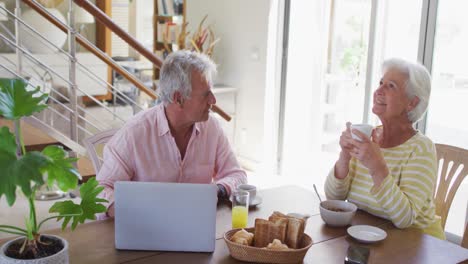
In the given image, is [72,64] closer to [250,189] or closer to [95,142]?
[95,142]

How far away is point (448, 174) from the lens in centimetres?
218

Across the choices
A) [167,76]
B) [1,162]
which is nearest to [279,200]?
[167,76]

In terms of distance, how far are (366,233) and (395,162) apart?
1.26ft

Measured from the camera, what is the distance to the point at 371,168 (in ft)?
5.55

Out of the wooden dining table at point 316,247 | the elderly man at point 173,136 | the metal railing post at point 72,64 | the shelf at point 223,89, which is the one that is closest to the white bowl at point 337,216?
the wooden dining table at point 316,247

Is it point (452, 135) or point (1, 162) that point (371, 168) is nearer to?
point (1, 162)

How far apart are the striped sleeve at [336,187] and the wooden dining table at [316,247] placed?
0.14 meters

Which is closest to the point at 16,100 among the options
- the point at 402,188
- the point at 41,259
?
the point at 41,259

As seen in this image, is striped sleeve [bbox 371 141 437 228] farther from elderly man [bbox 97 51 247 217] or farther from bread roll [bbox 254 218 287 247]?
elderly man [bbox 97 51 247 217]

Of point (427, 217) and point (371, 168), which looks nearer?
point (371, 168)

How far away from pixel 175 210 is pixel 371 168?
0.70 m

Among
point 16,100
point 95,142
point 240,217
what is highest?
point 16,100

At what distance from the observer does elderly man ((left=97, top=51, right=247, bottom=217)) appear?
189 cm

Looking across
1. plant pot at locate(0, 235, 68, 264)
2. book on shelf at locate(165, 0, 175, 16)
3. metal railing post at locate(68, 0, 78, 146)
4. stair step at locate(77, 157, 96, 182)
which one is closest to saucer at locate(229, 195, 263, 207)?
plant pot at locate(0, 235, 68, 264)
